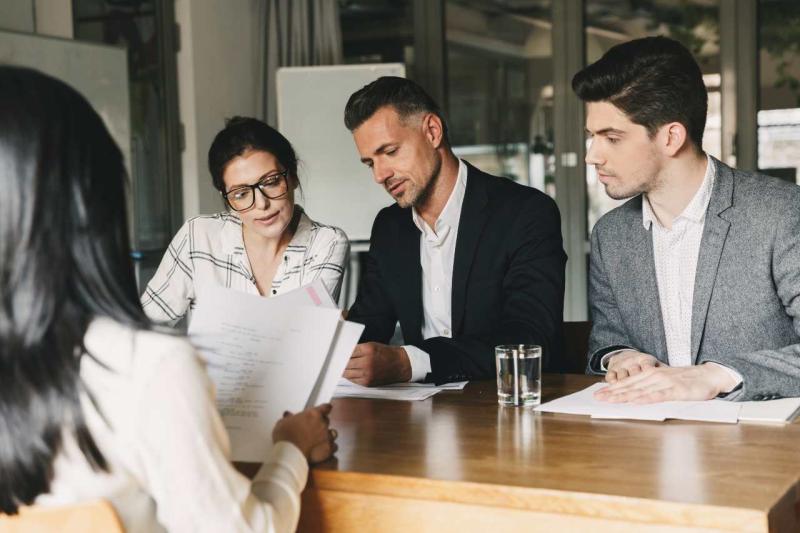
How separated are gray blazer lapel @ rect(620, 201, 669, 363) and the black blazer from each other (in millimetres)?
185

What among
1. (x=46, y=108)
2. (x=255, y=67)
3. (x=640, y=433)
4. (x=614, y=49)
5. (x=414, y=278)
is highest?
(x=255, y=67)

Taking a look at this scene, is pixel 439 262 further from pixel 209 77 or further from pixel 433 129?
pixel 209 77

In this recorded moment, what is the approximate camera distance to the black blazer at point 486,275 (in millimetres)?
2178

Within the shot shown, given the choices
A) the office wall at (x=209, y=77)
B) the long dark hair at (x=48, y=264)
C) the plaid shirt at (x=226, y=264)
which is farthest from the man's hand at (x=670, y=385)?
the office wall at (x=209, y=77)

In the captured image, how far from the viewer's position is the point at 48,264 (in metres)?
0.96

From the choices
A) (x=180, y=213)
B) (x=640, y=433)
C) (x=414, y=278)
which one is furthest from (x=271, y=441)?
(x=180, y=213)

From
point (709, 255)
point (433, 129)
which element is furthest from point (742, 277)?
point (433, 129)

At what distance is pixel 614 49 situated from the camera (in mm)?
2119

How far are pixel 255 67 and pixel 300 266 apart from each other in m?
2.75

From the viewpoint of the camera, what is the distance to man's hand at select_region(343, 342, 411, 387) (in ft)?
6.25

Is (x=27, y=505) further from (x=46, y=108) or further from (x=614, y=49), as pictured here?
(x=614, y=49)

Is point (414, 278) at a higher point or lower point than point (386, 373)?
higher

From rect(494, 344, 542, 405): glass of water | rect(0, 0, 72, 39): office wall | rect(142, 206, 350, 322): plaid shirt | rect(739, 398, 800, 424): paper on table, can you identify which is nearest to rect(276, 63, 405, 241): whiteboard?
rect(0, 0, 72, 39): office wall

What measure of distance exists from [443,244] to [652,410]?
0.98 metres
